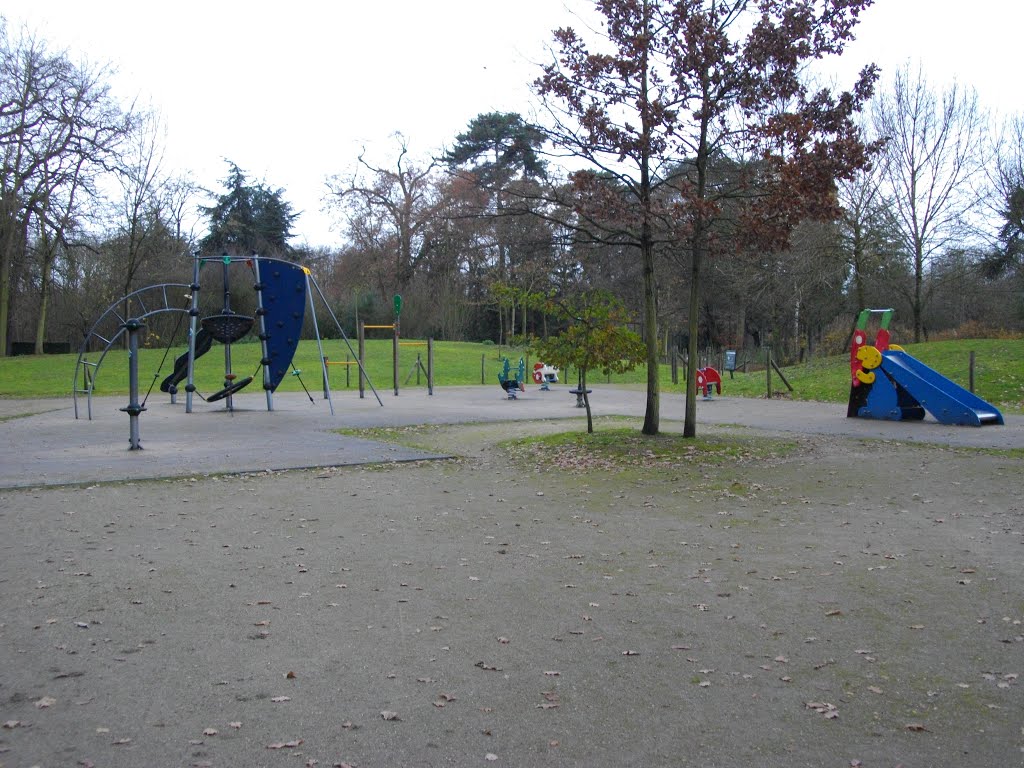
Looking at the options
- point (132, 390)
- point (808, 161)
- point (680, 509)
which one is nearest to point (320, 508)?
point (680, 509)

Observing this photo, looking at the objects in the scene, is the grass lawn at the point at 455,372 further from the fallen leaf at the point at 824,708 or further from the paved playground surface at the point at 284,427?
the fallen leaf at the point at 824,708

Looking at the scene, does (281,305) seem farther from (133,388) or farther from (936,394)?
(936,394)

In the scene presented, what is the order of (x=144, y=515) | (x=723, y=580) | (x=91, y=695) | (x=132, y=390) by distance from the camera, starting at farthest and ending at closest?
(x=132, y=390), (x=144, y=515), (x=723, y=580), (x=91, y=695)

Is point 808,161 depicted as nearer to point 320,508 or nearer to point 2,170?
point 320,508

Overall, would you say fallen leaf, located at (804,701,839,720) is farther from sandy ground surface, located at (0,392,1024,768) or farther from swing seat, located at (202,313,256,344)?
swing seat, located at (202,313,256,344)

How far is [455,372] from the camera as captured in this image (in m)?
37.5

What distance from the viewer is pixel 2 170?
123ft

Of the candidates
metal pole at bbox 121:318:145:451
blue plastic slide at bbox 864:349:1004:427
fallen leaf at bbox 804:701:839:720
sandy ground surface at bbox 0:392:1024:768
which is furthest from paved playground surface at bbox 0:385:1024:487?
fallen leaf at bbox 804:701:839:720

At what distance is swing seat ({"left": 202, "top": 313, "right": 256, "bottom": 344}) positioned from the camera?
19922 mm

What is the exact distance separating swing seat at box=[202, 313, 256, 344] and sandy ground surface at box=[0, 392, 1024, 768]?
956 cm

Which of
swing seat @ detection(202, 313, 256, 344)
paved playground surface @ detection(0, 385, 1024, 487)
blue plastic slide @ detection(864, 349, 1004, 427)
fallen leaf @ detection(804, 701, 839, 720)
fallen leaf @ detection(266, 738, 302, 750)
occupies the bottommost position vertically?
fallen leaf @ detection(804, 701, 839, 720)

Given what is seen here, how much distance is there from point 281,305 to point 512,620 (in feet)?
54.5

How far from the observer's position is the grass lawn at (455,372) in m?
24.0

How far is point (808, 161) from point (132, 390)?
9.54 m
